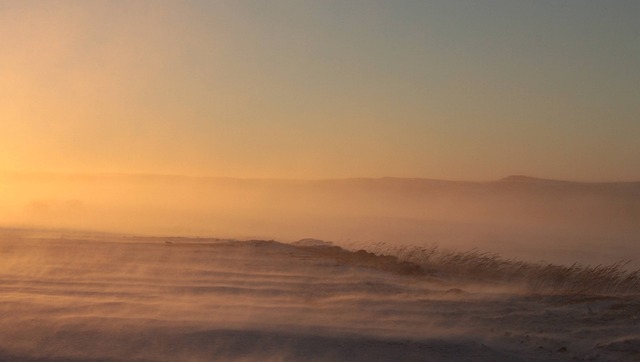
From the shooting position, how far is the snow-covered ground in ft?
32.9

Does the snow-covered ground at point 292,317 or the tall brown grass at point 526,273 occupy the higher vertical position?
the tall brown grass at point 526,273

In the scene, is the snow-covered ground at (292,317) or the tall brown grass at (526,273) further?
the tall brown grass at (526,273)

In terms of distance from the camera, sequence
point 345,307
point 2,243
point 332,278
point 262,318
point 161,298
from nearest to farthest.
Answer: point 262,318 → point 345,307 → point 161,298 → point 332,278 → point 2,243

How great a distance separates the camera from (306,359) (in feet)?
31.6

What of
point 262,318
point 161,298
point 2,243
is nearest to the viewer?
point 262,318

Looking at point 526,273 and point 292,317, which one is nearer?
point 292,317

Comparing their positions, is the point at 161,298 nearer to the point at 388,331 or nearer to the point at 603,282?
the point at 388,331

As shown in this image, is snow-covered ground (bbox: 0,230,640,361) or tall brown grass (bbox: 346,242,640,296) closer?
snow-covered ground (bbox: 0,230,640,361)

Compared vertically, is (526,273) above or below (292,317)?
above

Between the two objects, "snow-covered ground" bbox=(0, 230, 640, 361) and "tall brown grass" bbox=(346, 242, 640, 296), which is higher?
"tall brown grass" bbox=(346, 242, 640, 296)

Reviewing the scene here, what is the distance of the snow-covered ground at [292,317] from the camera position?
10.0m

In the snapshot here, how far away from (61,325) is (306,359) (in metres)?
4.02

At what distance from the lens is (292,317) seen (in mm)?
12086

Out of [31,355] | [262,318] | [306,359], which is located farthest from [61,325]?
[306,359]
